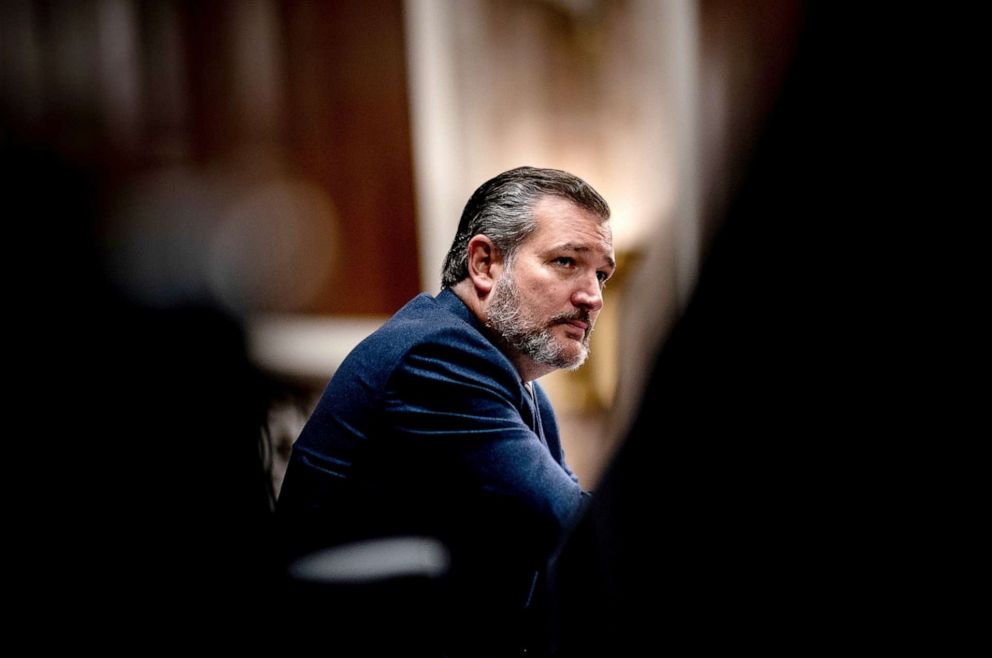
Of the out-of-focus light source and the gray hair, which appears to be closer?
the gray hair

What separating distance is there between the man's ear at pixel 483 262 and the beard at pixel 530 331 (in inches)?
0.9

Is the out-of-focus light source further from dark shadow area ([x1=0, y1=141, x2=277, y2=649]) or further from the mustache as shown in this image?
the mustache

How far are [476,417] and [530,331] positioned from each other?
0.19m

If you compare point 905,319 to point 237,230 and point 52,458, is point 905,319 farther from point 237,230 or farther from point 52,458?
point 237,230

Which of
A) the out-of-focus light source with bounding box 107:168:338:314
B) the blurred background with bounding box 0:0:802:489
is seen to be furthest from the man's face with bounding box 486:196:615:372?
the out-of-focus light source with bounding box 107:168:338:314

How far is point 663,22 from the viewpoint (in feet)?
5.51

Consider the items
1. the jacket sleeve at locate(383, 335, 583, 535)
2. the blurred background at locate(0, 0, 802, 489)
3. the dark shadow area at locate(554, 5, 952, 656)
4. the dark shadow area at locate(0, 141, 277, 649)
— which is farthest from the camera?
the blurred background at locate(0, 0, 802, 489)

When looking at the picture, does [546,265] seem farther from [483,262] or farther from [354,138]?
[354,138]

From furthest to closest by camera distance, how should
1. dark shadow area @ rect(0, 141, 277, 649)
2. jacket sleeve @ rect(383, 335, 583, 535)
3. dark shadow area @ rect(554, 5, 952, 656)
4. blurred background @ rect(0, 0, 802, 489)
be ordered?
1. blurred background @ rect(0, 0, 802, 489)
2. dark shadow area @ rect(0, 141, 277, 649)
3. jacket sleeve @ rect(383, 335, 583, 535)
4. dark shadow area @ rect(554, 5, 952, 656)

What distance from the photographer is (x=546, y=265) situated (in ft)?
3.77

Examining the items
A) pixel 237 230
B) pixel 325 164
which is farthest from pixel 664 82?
pixel 237 230

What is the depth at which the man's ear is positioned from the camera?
46.5 inches

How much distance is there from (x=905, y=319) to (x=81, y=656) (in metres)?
1.08

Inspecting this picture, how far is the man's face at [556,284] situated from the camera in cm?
114
